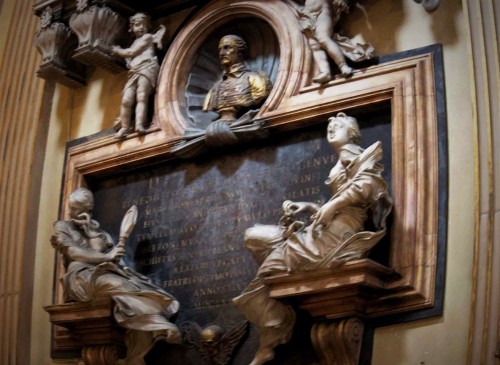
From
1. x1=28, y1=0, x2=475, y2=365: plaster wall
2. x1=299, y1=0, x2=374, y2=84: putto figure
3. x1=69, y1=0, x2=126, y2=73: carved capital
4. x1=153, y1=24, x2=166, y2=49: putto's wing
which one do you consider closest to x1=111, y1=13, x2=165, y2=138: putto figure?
x1=153, y1=24, x2=166, y2=49: putto's wing

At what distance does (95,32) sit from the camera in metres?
8.66

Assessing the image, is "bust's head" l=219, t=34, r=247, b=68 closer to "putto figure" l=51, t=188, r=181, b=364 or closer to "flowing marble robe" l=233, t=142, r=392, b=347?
"putto figure" l=51, t=188, r=181, b=364

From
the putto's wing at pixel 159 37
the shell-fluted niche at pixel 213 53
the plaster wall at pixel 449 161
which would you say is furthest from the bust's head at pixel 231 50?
the plaster wall at pixel 449 161

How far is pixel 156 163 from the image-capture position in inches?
331

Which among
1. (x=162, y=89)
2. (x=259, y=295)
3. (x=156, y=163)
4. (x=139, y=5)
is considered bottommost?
(x=259, y=295)

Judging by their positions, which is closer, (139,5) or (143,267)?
(143,267)

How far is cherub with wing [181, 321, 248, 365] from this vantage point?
7309mm

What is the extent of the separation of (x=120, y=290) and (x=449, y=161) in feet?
8.02

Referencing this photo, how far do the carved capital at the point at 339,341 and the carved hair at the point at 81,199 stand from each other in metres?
2.36

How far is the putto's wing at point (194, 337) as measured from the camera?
7430 mm

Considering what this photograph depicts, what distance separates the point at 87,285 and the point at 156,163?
1.19 m

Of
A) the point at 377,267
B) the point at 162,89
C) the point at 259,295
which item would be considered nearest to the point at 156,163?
the point at 162,89

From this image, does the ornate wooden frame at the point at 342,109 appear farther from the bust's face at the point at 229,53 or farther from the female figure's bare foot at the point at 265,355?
the female figure's bare foot at the point at 265,355

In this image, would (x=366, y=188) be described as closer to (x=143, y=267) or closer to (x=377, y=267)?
(x=377, y=267)
